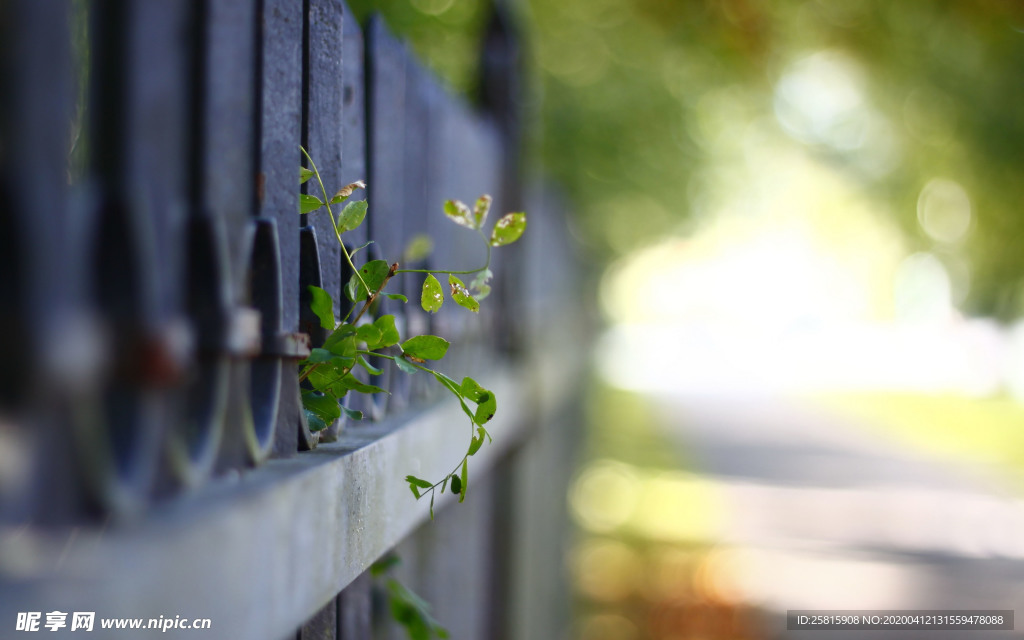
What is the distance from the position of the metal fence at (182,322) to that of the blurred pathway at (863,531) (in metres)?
5.49

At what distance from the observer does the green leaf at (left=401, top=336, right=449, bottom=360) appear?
48.3 inches

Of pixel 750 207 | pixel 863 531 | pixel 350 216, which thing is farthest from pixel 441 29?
pixel 750 207

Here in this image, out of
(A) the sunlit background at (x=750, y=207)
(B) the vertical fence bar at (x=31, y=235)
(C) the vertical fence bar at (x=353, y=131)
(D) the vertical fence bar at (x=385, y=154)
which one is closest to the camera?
(B) the vertical fence bar at (x=31, y=235)

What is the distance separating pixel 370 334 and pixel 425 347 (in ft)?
0.29

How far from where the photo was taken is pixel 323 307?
3.84ft

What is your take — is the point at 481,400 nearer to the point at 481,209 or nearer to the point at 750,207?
the point at 481,209

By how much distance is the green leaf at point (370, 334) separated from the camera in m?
1.18

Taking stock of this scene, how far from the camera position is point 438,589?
2404 mm

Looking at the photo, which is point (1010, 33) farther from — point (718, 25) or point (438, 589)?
point (438, 589)

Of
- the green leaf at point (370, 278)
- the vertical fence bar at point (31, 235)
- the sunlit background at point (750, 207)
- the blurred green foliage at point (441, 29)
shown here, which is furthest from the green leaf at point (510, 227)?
the sunlit background at point (750, 207)

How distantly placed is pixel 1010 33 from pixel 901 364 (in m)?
34.6

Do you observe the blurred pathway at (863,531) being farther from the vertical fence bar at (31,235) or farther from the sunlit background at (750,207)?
the vertical fence bar at (31,235)

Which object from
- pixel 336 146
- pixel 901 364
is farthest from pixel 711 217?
pixel 901 364

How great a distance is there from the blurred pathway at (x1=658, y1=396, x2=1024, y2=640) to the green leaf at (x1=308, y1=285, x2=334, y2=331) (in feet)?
18.1
